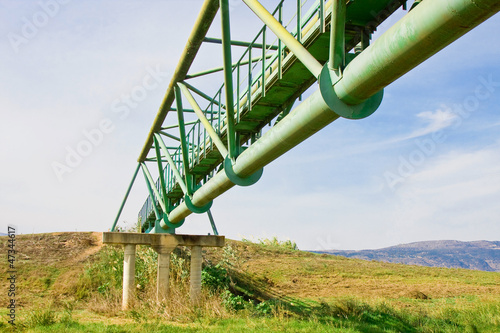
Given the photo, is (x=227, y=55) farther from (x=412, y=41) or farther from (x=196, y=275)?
(x=196, y=275)

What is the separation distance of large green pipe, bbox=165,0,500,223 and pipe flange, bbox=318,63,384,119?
11cm

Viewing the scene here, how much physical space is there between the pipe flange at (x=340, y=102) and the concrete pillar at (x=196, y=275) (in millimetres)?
10096

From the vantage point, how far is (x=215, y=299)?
44.9 feet

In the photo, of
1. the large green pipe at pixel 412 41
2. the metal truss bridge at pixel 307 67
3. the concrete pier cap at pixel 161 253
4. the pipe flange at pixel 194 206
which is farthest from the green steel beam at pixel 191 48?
the large green pipe at pixel 412 41

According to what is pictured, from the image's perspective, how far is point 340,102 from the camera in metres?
5.48

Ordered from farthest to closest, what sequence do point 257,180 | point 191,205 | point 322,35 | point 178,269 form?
1. point 178,269
2. point 191,205
3. point 257,180
4. point 322,35

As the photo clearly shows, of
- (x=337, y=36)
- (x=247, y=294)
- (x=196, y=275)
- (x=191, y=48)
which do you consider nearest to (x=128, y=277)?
(x=196, y=275)

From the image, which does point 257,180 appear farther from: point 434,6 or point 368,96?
point 434,6

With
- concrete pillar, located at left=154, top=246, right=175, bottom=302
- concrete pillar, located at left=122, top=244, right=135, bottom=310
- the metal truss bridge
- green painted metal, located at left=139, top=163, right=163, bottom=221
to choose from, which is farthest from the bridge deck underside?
green painted metal, located at left=139, top=163, right=163, bottom=221

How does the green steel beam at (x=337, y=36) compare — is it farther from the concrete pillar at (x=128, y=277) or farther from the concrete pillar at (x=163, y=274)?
the concrete pillar at (x=128, y=277)

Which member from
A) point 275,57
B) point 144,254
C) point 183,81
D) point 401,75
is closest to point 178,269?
point 144,254

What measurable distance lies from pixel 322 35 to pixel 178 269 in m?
11.6

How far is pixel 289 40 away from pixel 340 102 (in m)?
1.33

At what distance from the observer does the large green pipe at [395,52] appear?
12.6 feet
